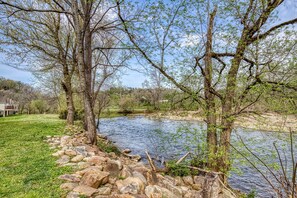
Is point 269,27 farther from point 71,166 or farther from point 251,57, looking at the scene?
point 71,166

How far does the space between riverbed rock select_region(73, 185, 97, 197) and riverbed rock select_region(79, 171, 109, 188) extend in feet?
0.30

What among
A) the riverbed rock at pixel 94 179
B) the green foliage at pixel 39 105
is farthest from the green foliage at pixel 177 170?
the green foliage at pixel 39 105

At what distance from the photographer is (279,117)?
4.40 m

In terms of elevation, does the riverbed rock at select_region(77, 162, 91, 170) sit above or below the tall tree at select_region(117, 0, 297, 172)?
below

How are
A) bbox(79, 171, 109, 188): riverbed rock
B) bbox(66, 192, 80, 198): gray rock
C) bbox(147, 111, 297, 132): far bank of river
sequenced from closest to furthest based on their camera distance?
bbox(66, 192, 80, 198): gray rock < bbox(79, 171, 109, 188): riverbed rock < bbox(147, 111, 297, 132): far bank of river

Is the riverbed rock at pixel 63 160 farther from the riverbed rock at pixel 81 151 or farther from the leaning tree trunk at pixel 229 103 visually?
the leaning tree trunk at pixel 229 103

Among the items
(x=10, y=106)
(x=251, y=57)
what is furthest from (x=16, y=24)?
(x=10, y=106)

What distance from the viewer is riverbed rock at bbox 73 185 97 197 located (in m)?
2.81

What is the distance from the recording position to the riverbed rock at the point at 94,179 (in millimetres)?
3062

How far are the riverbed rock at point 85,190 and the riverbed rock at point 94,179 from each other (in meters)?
0.09

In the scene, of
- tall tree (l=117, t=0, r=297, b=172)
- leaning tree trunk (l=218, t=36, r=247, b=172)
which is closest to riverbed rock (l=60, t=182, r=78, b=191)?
tall tree (l=117, t=0, r=297, b=172)

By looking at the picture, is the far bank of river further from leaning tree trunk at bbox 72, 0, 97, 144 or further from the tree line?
leaning tree trunk at bbox 72, 0, 97, 144

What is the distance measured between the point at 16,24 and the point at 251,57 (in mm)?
8978

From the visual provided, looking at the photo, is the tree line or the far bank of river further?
the tree line
